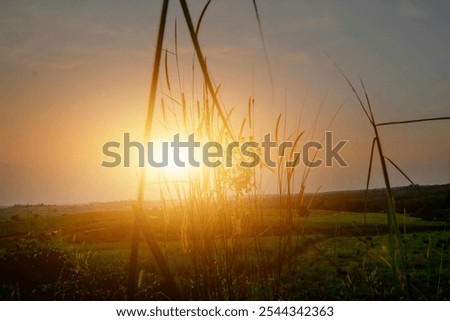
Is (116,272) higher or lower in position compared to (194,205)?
lower

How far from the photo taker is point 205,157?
108 centimetres
